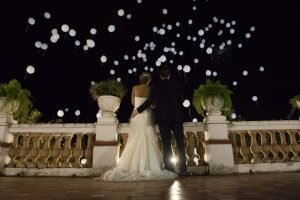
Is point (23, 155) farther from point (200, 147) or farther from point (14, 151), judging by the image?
point (200, 147)

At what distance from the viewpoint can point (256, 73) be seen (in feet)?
74.8

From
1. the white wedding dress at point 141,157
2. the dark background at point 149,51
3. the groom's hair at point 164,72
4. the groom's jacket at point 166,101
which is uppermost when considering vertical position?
the dark background at point 149,51

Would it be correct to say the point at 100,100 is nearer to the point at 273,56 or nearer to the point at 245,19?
the point at 245,19

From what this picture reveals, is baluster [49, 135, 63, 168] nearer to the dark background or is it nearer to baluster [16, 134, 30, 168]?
baluster [16, 134, 30, 168]

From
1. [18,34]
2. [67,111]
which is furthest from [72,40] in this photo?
[67,111]

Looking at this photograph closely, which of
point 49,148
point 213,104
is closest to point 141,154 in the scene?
point 213,104

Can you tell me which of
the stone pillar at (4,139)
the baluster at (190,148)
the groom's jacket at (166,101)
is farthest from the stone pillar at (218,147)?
the stone pillar at (4,139)

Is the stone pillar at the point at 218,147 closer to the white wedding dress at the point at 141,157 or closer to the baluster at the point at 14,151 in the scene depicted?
the white wedding dress at the point at 141,157

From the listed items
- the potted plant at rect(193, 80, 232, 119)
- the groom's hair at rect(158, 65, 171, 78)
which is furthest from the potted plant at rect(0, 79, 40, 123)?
the potted plant at rect(193, 80, 232, 119)

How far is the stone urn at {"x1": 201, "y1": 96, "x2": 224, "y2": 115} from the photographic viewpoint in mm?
6879

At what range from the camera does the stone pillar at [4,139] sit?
6984mm

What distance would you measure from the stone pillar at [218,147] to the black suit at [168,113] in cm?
118

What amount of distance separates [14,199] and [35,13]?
1473 centimetres

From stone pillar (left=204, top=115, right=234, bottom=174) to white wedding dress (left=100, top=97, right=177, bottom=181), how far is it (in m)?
1.40
